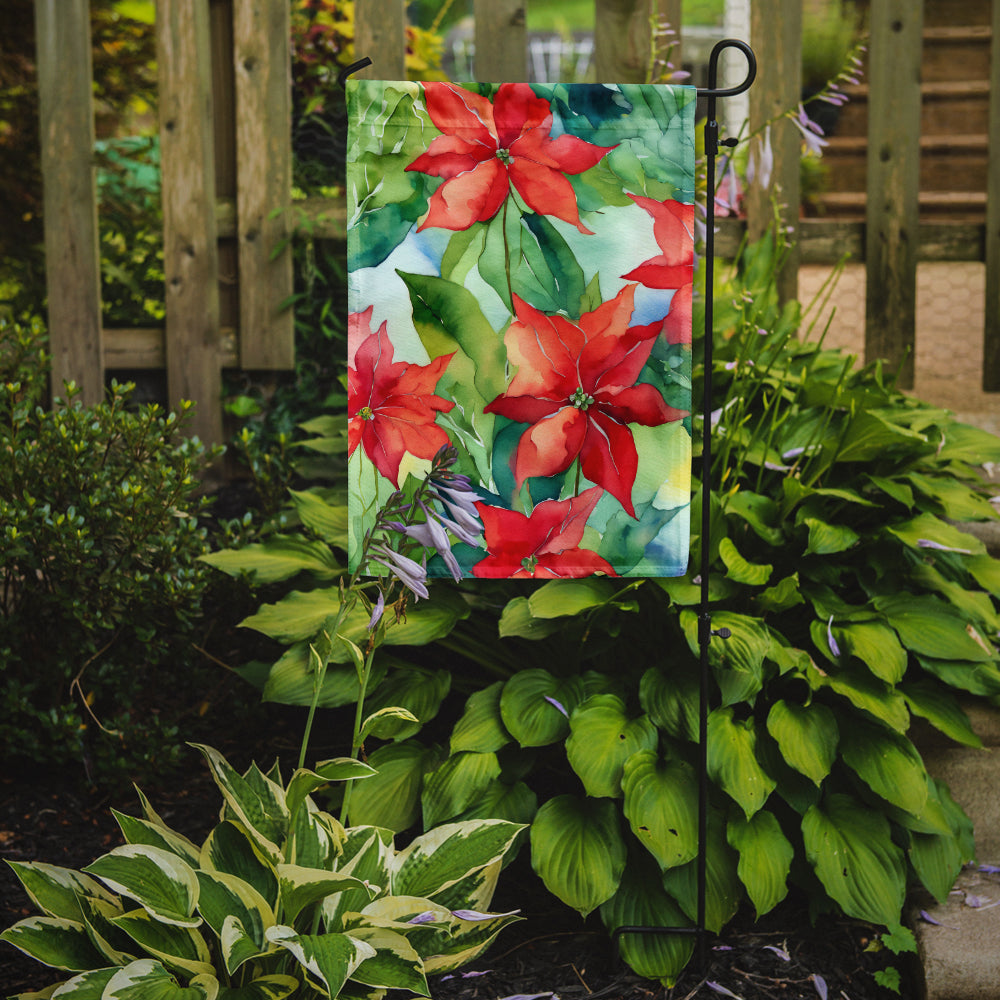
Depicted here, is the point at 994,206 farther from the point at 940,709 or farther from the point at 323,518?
the point at 323,518

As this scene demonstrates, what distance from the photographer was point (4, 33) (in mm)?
3809

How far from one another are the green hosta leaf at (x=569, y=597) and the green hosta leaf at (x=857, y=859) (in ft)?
1.78

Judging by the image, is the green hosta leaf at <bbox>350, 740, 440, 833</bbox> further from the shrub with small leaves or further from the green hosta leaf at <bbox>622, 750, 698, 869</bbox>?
the shrub with small leaves

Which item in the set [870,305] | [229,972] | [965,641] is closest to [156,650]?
[229,972]

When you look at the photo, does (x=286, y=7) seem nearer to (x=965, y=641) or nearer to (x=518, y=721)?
(x=518, y=721)

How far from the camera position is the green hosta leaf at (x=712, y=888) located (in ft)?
5.70

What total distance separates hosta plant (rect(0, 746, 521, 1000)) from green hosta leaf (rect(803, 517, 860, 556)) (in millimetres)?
824

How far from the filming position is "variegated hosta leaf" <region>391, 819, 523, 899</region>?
1.56 meters

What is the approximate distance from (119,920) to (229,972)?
190 millimetres

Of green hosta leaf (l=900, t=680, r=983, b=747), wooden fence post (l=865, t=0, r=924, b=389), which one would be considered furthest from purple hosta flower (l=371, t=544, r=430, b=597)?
wooden fence post (l=865, t=0, r=924, b=389)

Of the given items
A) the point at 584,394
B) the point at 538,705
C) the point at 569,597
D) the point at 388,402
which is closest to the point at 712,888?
the point at 538,705

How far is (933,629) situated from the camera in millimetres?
1956

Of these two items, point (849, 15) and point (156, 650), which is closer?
point (156, 650)

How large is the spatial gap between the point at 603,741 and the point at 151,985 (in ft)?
2.70
